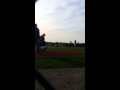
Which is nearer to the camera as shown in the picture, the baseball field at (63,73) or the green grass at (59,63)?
the baseball field at (63,73)

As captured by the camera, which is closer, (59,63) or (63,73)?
(63,73)

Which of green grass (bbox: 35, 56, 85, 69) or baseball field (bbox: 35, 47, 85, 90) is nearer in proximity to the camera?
baseball field (bbox: 35, 47, 85, 90)
